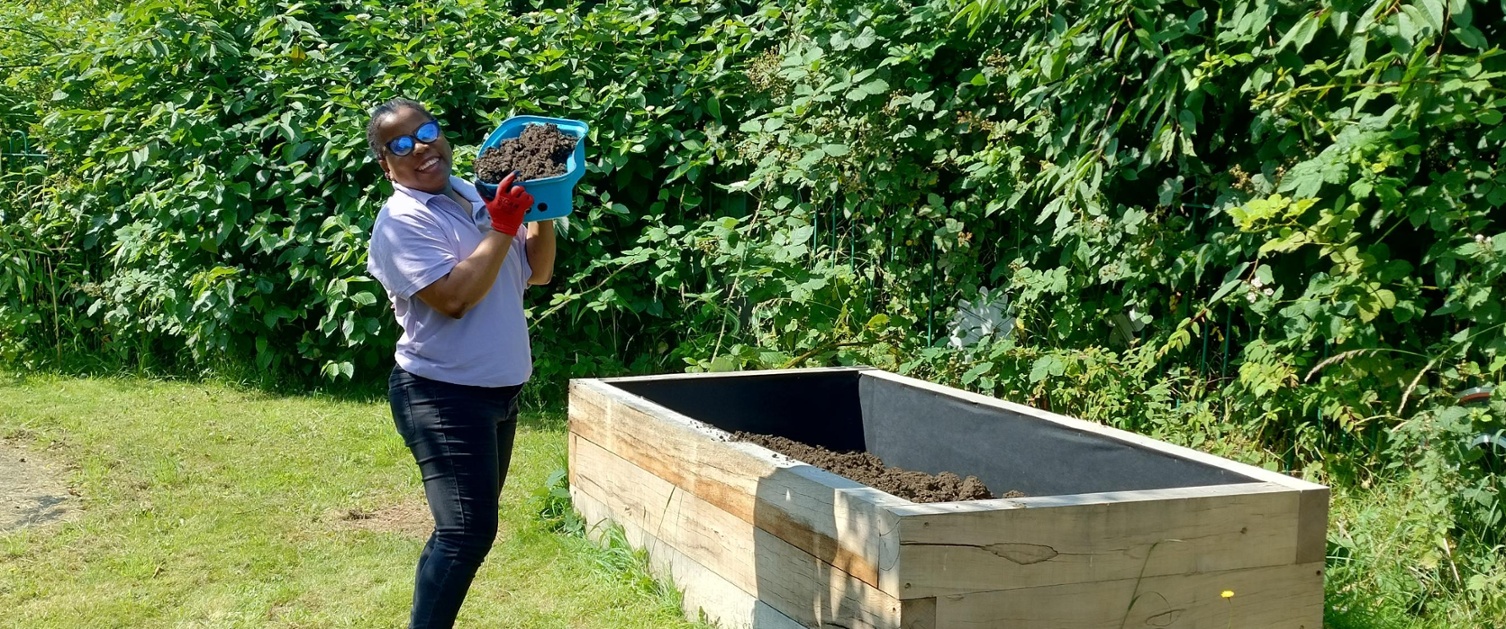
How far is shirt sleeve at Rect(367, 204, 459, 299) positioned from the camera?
304cm

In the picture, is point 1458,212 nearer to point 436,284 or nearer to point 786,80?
point 436,284

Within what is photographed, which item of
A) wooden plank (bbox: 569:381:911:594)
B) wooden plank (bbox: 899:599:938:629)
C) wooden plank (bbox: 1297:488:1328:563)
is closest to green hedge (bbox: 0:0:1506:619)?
wooden plank (bbox: 1297:488:1328:563)

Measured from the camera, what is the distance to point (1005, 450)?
3990 millimetres

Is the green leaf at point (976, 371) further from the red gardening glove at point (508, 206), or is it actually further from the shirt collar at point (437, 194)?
the red gardening glove at point (508, 206)

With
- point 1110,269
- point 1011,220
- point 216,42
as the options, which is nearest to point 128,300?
point 216,42

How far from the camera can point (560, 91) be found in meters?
7.02

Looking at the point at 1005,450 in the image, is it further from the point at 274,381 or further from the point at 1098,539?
the point at 274,381

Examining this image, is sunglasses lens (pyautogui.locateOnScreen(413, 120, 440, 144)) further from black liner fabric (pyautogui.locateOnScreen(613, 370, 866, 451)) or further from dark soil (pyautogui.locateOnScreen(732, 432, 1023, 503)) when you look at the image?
black liner fabric (pyautogui.locateOnScreen(613, 370, 866, 451))

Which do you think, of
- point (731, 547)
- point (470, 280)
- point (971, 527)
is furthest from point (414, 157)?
point (971, 527)

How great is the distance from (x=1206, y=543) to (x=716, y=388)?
218 cm

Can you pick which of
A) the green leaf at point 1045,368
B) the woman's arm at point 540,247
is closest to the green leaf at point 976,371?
the green leaf at point 1045,368

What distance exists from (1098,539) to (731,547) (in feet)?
3.60

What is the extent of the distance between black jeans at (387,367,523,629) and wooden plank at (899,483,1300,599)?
3.49ft

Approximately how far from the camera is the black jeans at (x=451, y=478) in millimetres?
3068
